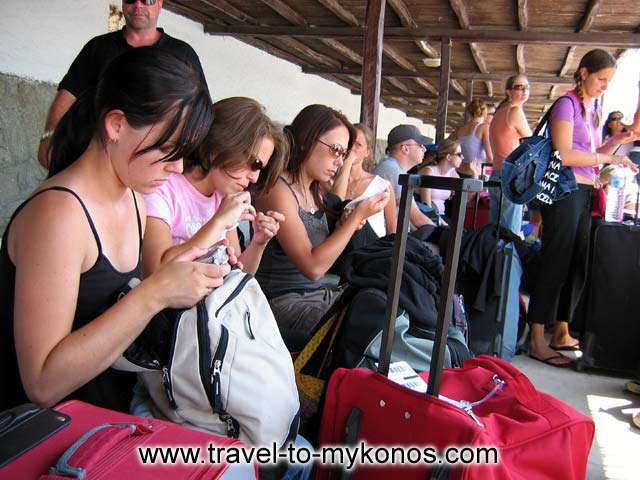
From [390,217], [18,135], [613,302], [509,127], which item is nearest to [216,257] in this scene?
[390,217]

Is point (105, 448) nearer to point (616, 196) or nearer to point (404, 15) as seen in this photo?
point (616, 196)

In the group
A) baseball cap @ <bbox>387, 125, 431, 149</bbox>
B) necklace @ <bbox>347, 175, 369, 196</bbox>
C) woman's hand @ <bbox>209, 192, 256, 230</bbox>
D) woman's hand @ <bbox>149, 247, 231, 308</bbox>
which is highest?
baseball cap @ <bbox>387, 125, 431, 149</bbox>

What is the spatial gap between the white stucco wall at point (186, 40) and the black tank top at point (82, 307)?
3921mm

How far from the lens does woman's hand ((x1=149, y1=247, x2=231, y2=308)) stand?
46.9 inches

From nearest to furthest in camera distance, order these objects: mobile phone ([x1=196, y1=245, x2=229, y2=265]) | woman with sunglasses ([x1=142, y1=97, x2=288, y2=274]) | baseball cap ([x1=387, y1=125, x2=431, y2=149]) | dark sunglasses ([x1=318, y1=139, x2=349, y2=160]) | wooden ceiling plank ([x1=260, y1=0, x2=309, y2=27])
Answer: mobile phone ([x1=196, y1=245, x2=229, y2=265]) → woman with sunglasses ([x1=142, y1=97, x2=288, y2=274]) → dark sunglasses ([x1=318, y1=139, x2=349, y2=160]) → baseball cap ([x1=387, y1=125, x2=431, y2=149]) → wooden ceiling plank ([x1=260, y1=0, x2=309, y2=27])

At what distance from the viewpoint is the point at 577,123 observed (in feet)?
11.0

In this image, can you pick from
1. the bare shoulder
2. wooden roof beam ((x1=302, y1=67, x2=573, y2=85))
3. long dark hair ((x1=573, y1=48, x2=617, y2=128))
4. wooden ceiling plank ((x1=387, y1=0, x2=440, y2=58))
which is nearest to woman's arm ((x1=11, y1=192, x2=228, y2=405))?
the bare shoulder

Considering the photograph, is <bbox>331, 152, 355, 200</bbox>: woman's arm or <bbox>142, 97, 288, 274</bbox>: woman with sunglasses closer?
<bbox>142, 97, 288, 274</bbox>: woman with sunglasses

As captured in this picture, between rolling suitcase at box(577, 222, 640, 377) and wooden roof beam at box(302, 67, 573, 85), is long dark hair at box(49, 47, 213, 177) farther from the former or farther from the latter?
wooden roof beam at box(302, 67, 573, 85)

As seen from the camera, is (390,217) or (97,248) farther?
(390,217)

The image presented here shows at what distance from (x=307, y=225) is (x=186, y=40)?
18.1ft

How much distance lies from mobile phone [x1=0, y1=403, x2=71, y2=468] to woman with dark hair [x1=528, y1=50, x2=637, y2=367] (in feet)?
9.79

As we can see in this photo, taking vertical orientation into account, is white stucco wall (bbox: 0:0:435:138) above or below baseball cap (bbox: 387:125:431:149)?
above

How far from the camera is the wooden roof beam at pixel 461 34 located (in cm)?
704
